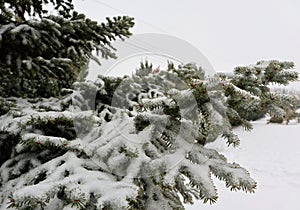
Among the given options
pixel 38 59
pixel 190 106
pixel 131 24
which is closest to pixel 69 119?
pixel 190 106

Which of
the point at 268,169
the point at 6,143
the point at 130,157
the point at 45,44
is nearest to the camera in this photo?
the point at 130,157

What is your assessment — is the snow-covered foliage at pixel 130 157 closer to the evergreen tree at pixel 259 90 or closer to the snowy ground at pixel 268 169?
the evergreen tree at pixel 259 90

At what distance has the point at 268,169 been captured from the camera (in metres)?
5.68

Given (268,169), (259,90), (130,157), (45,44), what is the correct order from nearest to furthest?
(130,157), (259,90), (45,44), (268,169)

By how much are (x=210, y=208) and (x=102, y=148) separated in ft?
9.68

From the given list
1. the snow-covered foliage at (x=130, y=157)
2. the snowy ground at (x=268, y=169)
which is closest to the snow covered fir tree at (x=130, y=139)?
the snow-covered foliage at (x=130, y=157)

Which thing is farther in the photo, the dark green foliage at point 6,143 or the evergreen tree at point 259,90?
the dark green foliage at point 6,143

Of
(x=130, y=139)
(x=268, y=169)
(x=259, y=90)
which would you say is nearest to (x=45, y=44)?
(x=130, y=139)

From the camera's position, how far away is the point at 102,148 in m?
1.16

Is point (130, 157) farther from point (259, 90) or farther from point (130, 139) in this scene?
point (259, 90)

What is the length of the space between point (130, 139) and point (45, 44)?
3.89 feet

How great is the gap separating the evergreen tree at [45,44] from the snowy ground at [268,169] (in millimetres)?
1184

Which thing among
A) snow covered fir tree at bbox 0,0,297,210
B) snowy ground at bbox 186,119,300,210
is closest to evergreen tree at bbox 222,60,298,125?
snow covered fir tree at bbox 0,0,297,210

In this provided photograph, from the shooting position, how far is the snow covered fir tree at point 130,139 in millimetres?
1030
